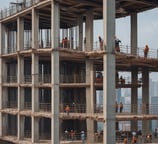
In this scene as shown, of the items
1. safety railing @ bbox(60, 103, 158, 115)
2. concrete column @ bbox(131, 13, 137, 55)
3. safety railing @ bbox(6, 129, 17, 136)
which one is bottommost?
safety railing @ bbox(6, 129, 17, 136)

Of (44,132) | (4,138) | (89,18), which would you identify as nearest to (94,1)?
(89,18)

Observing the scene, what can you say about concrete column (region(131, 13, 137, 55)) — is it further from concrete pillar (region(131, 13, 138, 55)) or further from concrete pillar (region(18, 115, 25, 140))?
concrete pillar (region(18, 115, 25, 140))

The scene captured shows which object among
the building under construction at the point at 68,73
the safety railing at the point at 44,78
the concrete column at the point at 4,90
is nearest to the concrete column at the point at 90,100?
the building under construction at the point at 68,73

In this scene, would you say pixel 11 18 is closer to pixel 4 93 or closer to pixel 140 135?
pixel 4 93

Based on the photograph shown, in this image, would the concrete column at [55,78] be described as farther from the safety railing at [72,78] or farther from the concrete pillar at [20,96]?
the concrete pillar at [20,96]

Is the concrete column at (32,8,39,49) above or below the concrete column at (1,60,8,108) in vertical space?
above

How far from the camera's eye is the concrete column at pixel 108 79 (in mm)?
33938

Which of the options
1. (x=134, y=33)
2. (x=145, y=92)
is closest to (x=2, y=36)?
(x=134, y=33)

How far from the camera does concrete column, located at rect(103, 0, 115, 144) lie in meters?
33.9

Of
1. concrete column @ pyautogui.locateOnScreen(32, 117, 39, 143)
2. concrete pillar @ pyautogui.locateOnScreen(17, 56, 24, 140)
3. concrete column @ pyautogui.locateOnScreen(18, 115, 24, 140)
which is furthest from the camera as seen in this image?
concrete pillar @ pyautogui.locateOnScreen(17, 56, 24, 140)

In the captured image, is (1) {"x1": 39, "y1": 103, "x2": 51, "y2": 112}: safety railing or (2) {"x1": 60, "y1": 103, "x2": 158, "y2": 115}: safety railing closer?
(2) {"x1": 60, "y1": 103, "x2": 158, "y2": 115}: safety railing

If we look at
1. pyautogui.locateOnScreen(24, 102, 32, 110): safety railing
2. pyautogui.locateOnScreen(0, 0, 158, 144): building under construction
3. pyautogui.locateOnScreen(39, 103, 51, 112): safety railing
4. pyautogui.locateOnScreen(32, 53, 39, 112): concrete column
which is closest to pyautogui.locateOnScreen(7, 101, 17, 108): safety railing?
pyautogui.locateOnScreen(0, 0, 158, 144): building under construction

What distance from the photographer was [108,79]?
34.0 m

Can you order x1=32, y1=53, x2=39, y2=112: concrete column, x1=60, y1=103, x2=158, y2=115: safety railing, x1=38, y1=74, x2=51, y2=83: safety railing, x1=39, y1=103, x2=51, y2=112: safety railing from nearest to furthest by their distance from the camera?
x1=60, y1=103, x2=158, y2=115: safety railing → x1=32, y1=53, x2=39, y2=112: concrete column → x1=38, y1=74, x2=51, y2=83: safety railing → x1=39, y1=103, x2=51, y2=112: safety railing
